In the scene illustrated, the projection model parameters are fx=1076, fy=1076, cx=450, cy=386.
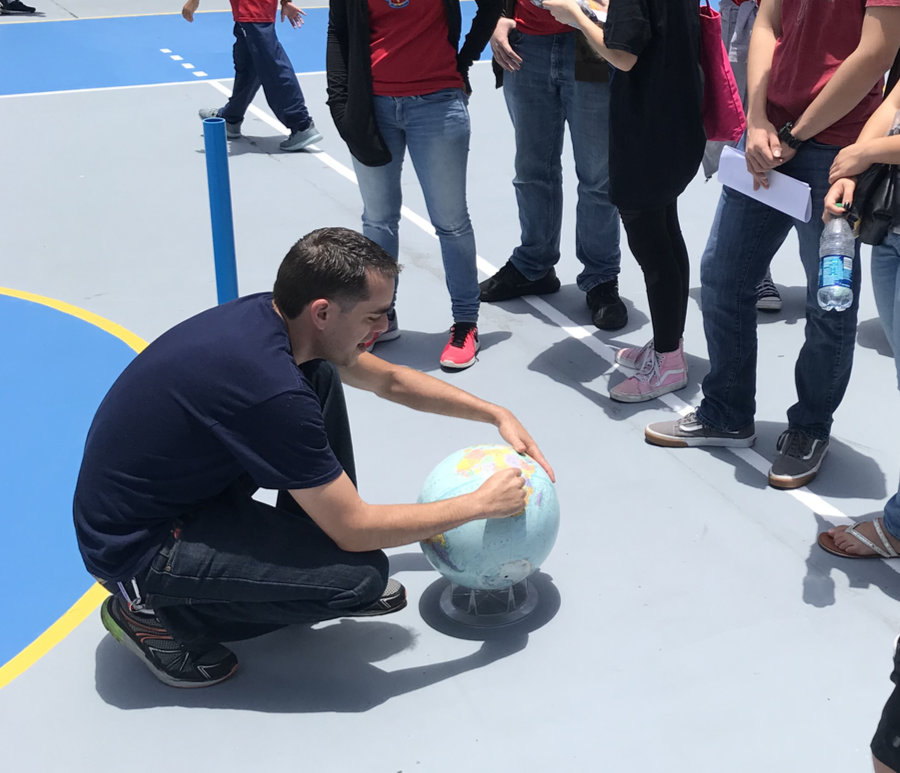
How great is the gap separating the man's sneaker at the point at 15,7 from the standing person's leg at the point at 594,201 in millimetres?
11944

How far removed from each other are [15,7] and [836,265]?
1445 cm

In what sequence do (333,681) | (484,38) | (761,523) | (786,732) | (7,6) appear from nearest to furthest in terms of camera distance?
1. (786,732)
2. (333,681)
3. (761,523)
4. (484,38)
5. (7,6)

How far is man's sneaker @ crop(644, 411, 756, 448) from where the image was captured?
4863mm

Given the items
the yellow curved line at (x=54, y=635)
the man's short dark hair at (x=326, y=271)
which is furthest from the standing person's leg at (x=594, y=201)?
the yellow curved line at (x=54, y=635)

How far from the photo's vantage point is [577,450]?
4941 mm

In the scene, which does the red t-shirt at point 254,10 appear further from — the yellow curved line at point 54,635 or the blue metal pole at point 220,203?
the yellow curved line at point 54,635

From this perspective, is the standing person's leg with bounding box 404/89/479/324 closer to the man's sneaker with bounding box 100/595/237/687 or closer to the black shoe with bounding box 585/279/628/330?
the black shoe with bounding box 585/279/628/330

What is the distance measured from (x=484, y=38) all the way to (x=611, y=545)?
2806 millimetres

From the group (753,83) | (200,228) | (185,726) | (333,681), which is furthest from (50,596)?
(200,228)

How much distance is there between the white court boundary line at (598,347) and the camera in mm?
4453

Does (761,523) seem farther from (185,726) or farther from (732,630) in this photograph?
(185,726)

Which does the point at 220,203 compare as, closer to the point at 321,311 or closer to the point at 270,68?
the point at 321,311

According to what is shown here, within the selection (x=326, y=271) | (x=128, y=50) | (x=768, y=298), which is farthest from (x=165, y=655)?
(x=128, y=50)

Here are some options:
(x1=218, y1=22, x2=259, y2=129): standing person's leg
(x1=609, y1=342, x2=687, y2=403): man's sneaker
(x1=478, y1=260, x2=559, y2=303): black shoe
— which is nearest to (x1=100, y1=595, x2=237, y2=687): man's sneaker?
(x1=609, y1=342, x2=687, y2=403): man's sneaker
